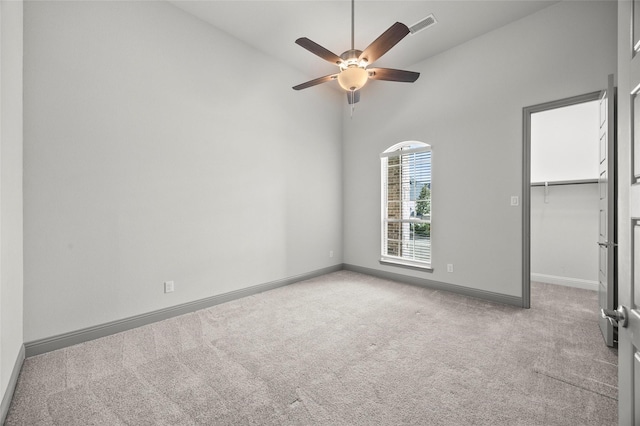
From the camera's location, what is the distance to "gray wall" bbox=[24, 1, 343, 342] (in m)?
2.31

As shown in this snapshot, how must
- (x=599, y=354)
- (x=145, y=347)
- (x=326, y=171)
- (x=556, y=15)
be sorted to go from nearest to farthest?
(x=599, y=354)
(x=145, y=347)
(x=556, y=15)
(x=326, y=171)

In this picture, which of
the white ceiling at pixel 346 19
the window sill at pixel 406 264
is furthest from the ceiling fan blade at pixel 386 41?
the window sill at pixel 406 264

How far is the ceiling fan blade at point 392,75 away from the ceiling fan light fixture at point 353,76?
0.18 meters

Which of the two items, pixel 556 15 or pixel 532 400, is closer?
pixel 532 400

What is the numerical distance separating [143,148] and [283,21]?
216cm

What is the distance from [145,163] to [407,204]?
3650 millimetres

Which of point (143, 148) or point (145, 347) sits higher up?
point (143, 148)

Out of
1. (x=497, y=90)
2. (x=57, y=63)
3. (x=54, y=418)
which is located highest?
(x=497, y=90)

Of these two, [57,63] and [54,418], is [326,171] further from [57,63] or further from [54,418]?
[54,418]

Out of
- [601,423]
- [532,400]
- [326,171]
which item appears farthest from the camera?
[326,171]

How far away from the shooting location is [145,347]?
240 centimetres

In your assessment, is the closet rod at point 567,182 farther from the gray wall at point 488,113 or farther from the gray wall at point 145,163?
the gray wall at point 145,163

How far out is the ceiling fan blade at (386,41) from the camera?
2.07 m

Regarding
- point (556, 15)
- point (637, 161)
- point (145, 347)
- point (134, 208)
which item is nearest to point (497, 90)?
point (556, 15)
